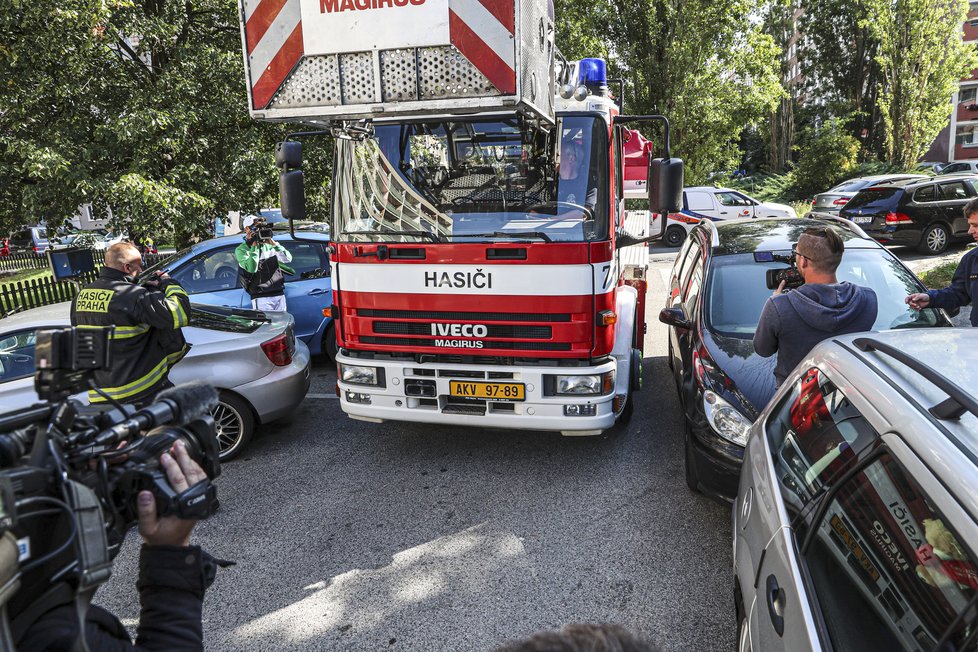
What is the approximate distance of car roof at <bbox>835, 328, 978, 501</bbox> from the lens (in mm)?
1475

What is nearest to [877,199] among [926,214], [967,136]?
[926,214]

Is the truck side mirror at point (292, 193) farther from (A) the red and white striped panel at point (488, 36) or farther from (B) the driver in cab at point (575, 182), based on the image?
(B) the driver in cab at point (575, 182)

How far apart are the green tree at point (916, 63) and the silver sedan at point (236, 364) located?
84.6 feet

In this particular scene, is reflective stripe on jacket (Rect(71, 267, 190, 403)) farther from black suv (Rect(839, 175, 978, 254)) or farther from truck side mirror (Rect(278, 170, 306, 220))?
black suv (Rect(839, 175, 978, 254))

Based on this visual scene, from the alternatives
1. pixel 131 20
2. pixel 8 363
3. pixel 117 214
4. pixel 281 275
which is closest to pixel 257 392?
pixel 8 363

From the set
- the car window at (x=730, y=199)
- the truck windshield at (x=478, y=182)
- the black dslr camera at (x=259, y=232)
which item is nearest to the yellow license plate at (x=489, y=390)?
the truck windshield at (x=478, y=182)

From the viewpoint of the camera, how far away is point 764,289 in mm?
4934

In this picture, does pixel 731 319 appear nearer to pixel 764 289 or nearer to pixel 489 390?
pixel 764 289

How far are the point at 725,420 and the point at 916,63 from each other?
27050mm

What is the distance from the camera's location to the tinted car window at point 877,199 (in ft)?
44.2

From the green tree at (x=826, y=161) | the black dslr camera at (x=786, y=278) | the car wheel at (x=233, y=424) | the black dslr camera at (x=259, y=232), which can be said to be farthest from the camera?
the green tree at (x=826, y=161)

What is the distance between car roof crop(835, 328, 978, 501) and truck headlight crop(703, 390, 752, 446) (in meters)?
1.43

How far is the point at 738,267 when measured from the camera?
204 inches

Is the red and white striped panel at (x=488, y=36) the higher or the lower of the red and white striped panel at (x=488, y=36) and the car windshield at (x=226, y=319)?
the higher
